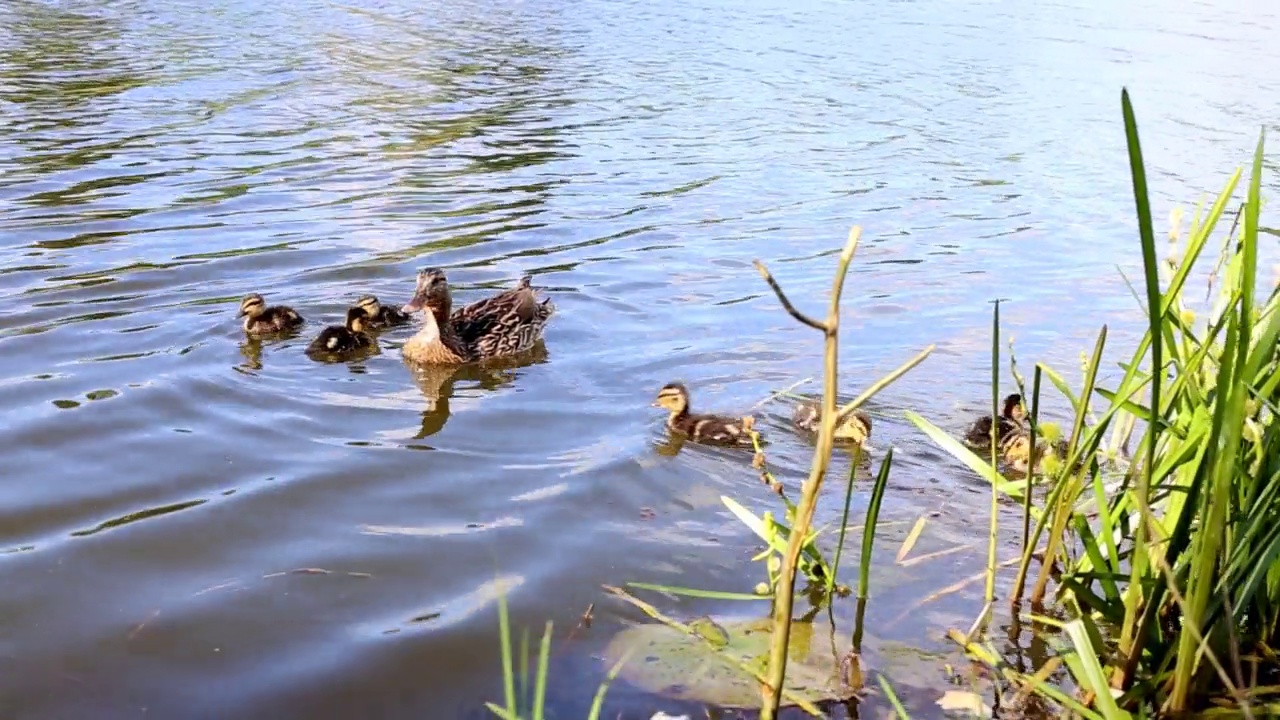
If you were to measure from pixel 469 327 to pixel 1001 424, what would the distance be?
2563 millimetres

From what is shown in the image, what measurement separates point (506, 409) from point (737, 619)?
231 cm

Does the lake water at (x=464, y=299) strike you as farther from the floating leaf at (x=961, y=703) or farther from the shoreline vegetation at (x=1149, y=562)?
the shoreline vegetation at (x=1149, y=562)

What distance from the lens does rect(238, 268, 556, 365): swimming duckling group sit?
20.1ft

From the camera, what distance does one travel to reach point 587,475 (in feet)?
15.4

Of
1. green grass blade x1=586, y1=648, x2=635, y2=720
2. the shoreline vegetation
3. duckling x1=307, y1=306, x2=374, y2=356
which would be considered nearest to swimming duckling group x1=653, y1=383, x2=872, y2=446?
duckling x1=307, y1=306, x2=374, y2=356

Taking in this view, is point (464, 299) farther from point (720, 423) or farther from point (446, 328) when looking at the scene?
point (720, 423)

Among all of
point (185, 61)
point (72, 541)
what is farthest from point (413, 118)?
point (72, 541)

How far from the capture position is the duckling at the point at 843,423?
5219 millimetres

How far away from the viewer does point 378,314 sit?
6609 mm

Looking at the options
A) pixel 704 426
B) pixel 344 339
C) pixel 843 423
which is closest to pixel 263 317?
pixel 344 339

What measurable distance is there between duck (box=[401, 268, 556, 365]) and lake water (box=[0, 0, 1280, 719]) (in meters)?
0.15

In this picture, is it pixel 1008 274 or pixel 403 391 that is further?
pixel 1008 274

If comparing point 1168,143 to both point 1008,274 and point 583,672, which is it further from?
point 583,672

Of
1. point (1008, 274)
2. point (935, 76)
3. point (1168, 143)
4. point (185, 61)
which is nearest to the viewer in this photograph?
point (1008, 274)
